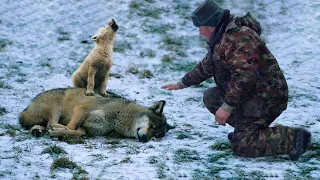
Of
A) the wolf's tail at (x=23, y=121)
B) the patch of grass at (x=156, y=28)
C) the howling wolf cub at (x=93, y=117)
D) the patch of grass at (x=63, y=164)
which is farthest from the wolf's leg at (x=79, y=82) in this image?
the patch of grass at (x=156, y=28)

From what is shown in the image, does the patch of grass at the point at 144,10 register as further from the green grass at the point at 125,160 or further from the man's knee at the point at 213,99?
→ the green grass at the point at 125,160

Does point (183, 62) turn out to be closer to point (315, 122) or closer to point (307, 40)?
point (307, 40)

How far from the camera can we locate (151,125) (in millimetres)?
6840

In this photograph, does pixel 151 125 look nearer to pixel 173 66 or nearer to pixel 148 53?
pixel 173 66

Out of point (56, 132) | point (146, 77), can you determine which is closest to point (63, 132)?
point (56, 132)

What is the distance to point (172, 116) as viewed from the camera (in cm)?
815

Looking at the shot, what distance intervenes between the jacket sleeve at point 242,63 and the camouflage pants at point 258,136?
0.34 m

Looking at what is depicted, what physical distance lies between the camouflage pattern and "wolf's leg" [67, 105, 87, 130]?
215cm

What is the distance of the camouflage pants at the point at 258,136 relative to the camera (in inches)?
220

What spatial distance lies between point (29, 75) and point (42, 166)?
5191 mm

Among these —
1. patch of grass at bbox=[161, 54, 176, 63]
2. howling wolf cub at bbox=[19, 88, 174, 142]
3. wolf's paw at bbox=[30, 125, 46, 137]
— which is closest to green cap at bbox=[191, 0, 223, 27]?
howling wolf cub at bbox=[19, 88, 174, 142]

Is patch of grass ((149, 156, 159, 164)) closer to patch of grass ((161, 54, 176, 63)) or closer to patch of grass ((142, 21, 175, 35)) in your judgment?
patch of grass ((161, 54, 176, 63))

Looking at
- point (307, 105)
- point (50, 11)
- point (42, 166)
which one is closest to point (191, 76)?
point (42, 166)

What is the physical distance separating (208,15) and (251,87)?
1010mm
